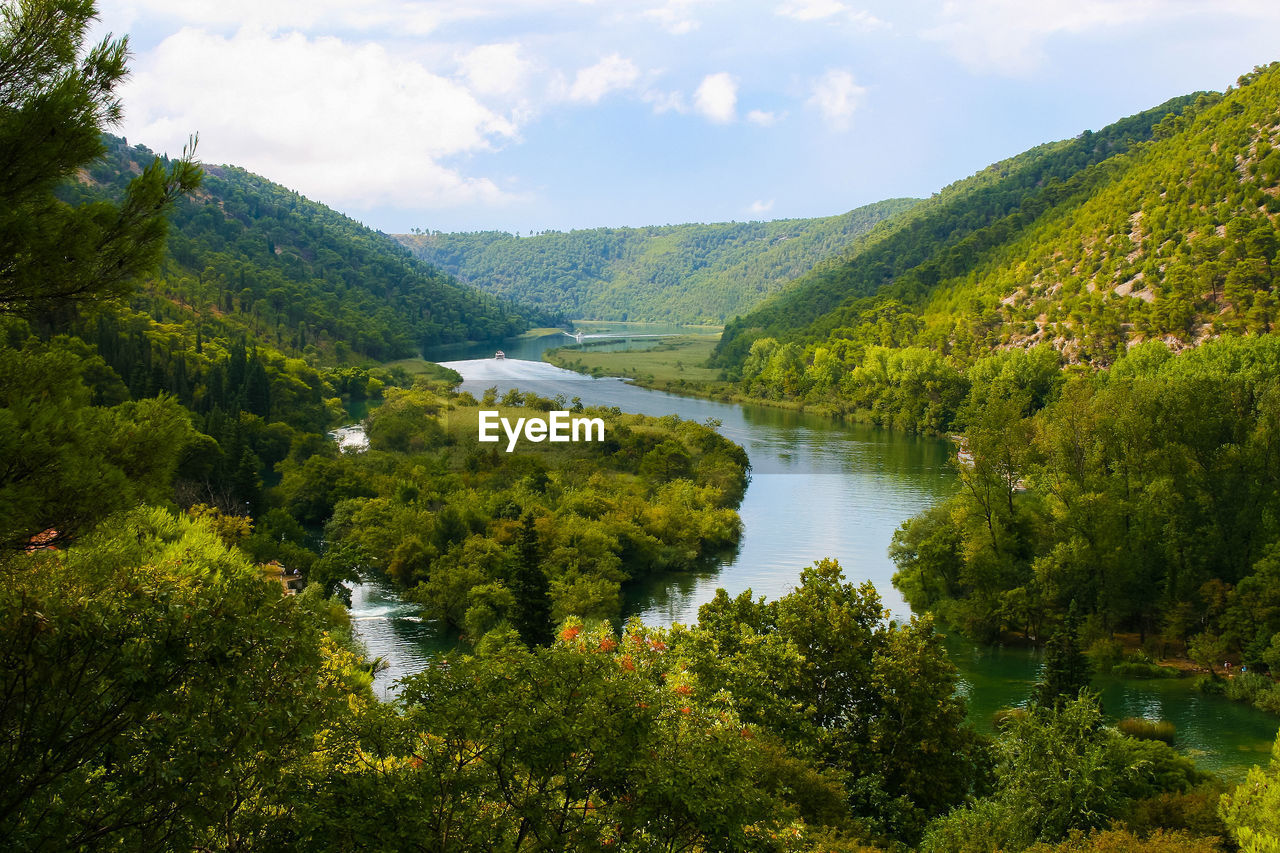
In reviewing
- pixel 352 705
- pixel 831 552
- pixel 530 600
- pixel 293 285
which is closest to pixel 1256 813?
pixel 352 705

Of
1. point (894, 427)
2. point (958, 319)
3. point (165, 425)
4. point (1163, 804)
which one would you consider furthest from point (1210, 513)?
point (958, 319)

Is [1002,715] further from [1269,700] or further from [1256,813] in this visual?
[1256,813]

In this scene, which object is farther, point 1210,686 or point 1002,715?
point 1210,686

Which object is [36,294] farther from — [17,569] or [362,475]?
[362,475]

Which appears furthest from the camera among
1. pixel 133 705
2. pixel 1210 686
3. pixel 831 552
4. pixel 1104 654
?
pixel 831 552

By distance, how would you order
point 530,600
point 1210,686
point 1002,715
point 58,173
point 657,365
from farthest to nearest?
point 657,365 → point 1210,686 → point 530,600 → point 1002,715 → point 58,173

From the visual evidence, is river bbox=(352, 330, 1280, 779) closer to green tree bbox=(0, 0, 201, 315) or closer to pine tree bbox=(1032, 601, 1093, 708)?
pine tree bbox=(1032, 601, 1093, 708)
